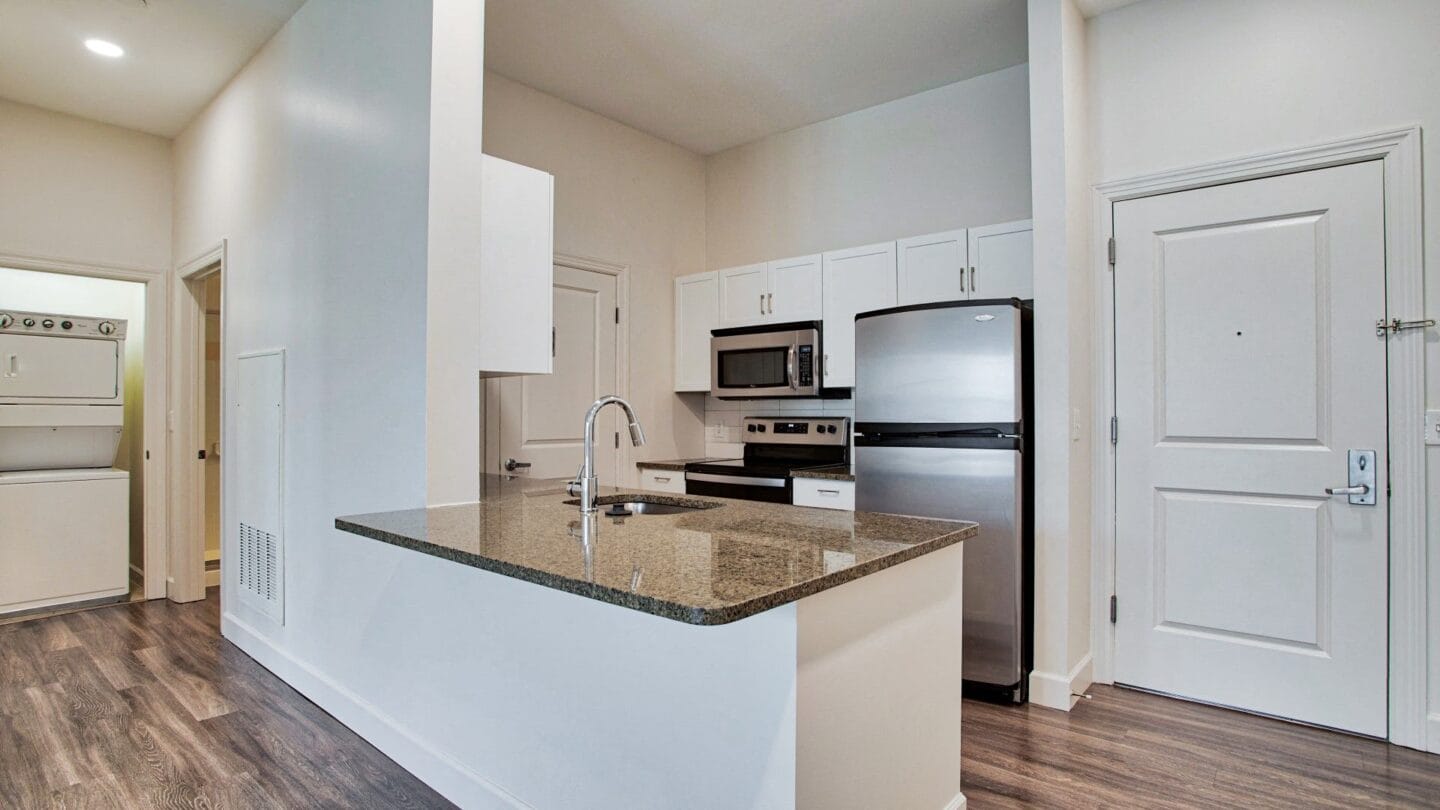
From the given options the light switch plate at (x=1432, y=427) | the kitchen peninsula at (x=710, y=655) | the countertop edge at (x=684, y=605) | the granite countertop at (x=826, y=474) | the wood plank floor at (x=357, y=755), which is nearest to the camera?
the countertop edge at (x=684, y=605)

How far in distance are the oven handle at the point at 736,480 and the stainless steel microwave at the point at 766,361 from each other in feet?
1.71

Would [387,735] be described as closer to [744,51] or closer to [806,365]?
[806,365]

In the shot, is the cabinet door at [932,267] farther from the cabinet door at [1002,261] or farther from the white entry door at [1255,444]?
the white entry door at [1255,444]

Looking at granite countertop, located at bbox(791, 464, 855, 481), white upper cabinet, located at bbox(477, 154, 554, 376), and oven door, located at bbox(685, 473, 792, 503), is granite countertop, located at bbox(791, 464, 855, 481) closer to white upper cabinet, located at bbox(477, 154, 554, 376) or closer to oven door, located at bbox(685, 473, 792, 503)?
oven door, located at bbox(685, 473, 792, 503)

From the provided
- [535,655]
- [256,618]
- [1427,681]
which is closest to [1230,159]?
[1427,681]

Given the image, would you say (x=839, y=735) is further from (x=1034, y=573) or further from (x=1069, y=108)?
(x=1069, y=108)

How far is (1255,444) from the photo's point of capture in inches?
107

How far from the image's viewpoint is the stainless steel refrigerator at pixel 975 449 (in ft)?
9.32

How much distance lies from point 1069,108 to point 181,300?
4.84 m

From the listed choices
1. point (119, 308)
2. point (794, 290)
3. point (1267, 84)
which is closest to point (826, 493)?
point (794, 290)

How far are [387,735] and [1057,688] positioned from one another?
2.39 metres

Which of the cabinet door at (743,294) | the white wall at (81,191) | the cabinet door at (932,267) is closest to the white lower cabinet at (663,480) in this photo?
the cabinet door at (743,294)

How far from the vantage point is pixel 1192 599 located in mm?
2832

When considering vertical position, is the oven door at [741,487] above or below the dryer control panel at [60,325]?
below
